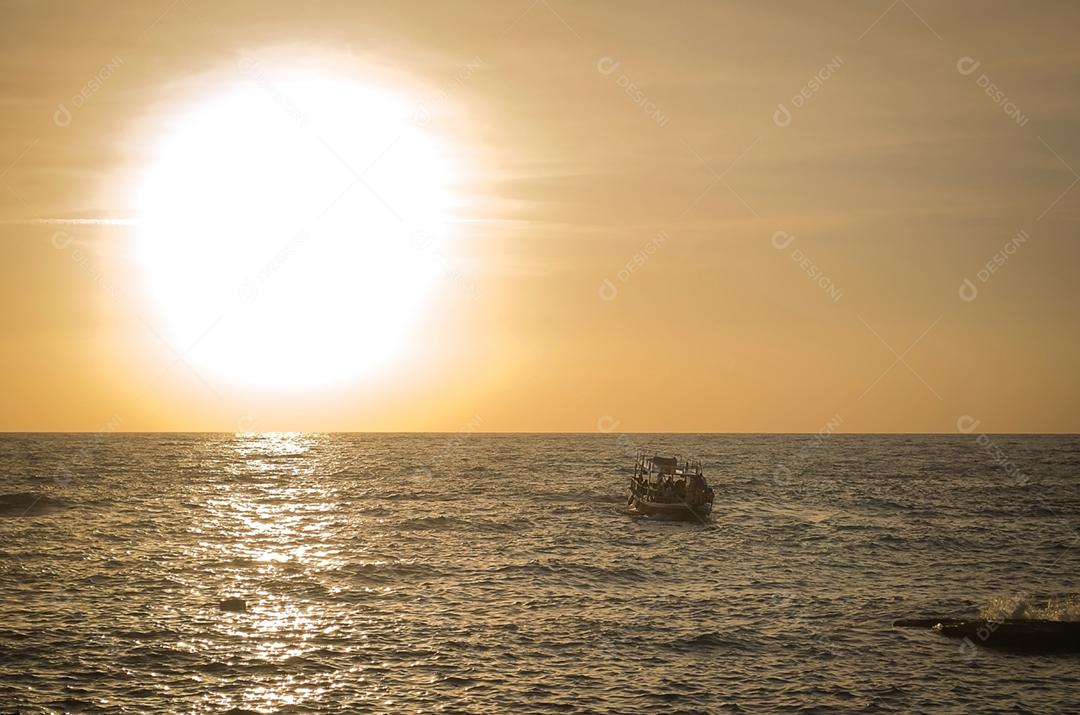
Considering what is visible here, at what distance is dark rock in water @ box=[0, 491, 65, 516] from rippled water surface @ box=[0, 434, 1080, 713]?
0.56 meters

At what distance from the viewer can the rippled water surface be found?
30.4m

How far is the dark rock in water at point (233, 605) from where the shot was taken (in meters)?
41.2

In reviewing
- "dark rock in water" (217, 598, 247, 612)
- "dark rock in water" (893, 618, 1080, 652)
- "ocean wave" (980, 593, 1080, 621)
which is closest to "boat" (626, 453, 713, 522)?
"ocean wave" (980, 593, 1080, 621)

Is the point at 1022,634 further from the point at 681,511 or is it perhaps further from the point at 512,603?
the point at 681,511

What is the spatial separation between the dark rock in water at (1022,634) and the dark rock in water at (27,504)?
66.3 m

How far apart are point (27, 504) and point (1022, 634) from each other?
2977 inches

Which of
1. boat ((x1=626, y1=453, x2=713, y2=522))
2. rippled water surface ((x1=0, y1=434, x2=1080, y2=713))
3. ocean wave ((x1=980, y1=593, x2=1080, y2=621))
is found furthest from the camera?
boat ((x1=626, y1=453, x2=713, y2=522))

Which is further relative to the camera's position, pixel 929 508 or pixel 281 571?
pixel 929 508

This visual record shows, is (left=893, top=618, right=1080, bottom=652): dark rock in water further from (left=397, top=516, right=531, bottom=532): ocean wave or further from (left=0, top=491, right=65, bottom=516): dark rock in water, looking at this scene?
(left=0, top=491, right=65, bottom=516): dark rock in water

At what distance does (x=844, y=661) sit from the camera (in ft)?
112

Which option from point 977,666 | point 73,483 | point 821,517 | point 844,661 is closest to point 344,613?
point 844,661

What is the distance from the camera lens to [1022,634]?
117ft

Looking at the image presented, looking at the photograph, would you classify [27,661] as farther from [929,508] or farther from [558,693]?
[929,508]

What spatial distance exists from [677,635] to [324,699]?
1456cm
